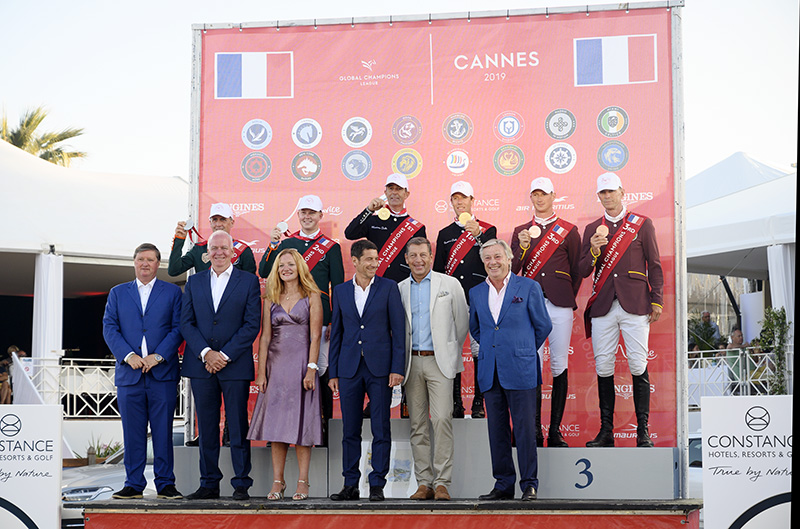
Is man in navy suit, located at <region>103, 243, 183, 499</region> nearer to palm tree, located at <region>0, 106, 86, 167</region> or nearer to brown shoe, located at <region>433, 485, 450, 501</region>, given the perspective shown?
brown shoe, located at <region>433, 485, 450, 501</region>

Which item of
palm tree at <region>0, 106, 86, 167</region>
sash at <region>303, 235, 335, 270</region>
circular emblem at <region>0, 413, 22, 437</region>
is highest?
palm tree at <region>0, 106, 86, 167</region>

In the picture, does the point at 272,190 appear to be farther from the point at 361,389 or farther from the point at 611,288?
the point at 611,288

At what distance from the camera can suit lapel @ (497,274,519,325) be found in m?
5.20

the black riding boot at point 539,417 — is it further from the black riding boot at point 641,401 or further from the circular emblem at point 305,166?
the circular emblem at point 305,166

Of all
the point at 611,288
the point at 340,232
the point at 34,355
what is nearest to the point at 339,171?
the point at 340,232

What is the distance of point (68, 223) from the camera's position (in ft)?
44.5

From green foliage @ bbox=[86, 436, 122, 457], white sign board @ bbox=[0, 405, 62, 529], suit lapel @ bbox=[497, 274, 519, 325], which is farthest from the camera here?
green foliage @ bbox=[86, 436, 122, 457]

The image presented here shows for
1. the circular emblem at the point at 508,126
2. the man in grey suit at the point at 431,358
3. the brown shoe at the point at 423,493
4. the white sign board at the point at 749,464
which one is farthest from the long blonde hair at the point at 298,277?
the white sign board at the point at 749,464

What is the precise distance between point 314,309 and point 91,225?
9663mm

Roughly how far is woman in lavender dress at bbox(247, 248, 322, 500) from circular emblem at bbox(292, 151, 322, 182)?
3.13 feet

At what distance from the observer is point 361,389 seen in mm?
5270

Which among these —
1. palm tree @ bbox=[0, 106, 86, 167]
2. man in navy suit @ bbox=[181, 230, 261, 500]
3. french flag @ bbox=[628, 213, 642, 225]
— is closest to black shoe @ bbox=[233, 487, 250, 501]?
man in navy suit @ bbox=[181, 230, 261, 500]

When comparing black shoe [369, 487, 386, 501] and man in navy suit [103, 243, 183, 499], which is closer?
black shoe [369, 487, 386, 501]

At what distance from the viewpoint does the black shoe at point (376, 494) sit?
5.04 m
